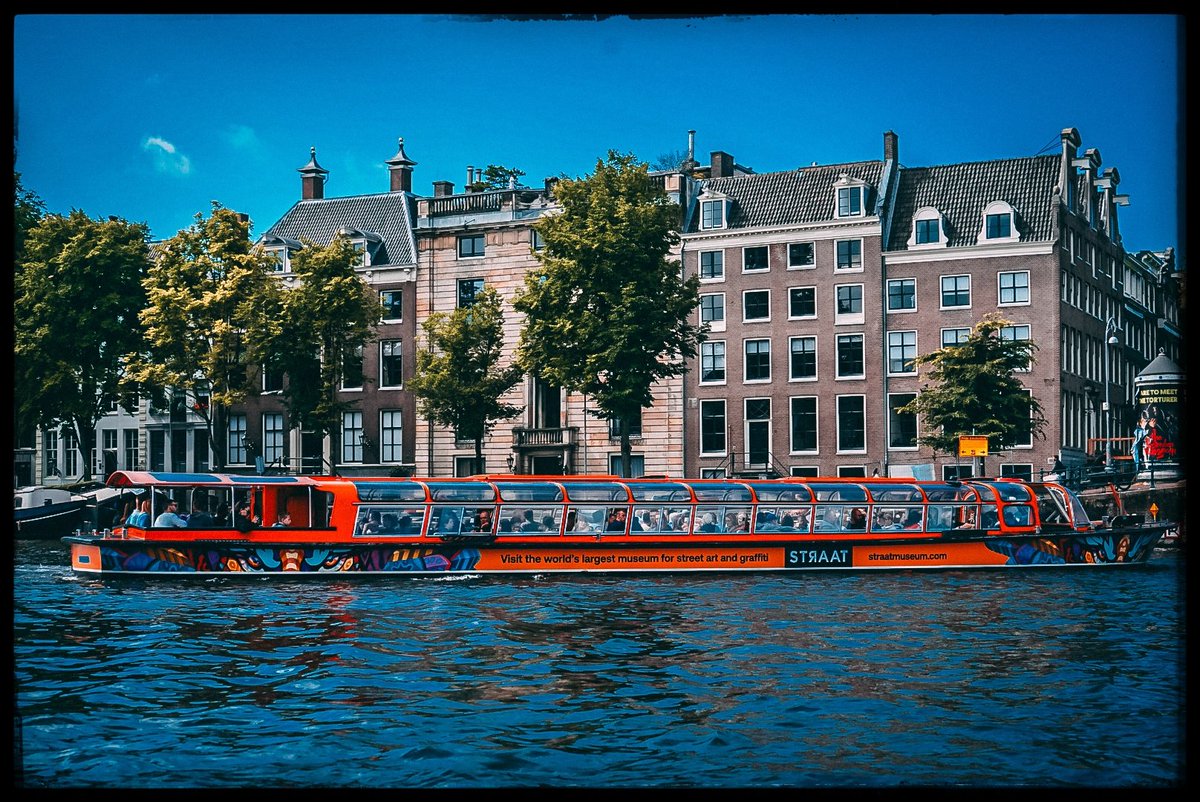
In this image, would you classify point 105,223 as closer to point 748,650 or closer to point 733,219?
point 733,219

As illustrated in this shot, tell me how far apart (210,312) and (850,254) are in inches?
1107

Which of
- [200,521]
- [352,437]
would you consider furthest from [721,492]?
[352,437]

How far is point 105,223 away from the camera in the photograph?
59562mm

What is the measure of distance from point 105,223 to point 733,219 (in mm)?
28149

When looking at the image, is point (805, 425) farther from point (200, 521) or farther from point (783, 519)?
point (200, 521)

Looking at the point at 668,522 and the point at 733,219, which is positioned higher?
the point at 733,219

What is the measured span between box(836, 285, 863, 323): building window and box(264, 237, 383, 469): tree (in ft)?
67.9

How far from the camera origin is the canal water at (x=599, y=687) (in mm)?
14875

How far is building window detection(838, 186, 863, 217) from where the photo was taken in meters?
62.5

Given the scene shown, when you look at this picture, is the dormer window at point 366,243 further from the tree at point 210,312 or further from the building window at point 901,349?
the building window at point 901,349

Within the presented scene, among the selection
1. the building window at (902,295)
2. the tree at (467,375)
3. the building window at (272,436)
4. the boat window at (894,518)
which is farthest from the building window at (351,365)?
the boat window at (894,518)

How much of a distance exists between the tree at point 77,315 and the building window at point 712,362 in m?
25.3

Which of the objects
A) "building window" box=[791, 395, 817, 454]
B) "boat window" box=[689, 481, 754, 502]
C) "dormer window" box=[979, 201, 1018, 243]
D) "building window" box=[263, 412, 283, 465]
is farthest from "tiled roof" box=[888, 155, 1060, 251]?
"building window" box=[263, 412, 283, 465]
